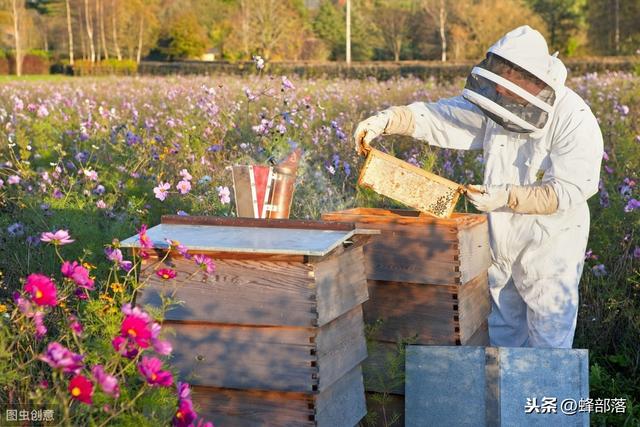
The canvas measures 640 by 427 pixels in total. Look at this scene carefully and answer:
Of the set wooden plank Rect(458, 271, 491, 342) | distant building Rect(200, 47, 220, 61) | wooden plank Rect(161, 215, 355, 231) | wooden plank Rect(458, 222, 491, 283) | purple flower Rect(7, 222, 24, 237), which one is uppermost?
distant building Rect(200, 47, 220, 61)

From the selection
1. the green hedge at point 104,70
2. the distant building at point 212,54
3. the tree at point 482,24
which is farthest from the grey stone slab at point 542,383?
the distant building at point 212,54

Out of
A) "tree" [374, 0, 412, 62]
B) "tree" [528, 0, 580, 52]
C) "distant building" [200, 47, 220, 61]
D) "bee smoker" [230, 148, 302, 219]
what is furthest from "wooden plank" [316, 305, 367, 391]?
"distant building" [200, 47, 220, 61]

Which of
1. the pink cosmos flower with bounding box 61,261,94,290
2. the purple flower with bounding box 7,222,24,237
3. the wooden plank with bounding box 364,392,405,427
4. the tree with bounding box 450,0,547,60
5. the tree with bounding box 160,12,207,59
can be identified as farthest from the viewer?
the tree with bounding box 160,12,207,59

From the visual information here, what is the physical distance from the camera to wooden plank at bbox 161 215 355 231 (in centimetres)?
279

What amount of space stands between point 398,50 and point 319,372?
158 ft

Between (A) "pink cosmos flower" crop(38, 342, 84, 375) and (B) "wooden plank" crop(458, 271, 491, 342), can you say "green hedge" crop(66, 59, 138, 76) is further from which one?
(A) "pink cosmos flower" crop(38, 342, 84, 375)

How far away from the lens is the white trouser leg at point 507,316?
3.78 m

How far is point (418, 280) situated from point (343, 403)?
0.65m

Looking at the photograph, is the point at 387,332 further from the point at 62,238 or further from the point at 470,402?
the point at 62,238

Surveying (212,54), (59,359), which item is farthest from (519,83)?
(212,54)

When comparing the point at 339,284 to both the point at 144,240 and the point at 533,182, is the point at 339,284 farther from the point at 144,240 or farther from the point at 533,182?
the point at 533,182

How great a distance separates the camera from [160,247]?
2.64 m

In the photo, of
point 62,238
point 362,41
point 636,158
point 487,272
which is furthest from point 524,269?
point 362,41

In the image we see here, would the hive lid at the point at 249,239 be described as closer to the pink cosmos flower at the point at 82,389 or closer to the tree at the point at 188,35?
the pink cosmos flower at the point at 82,389
